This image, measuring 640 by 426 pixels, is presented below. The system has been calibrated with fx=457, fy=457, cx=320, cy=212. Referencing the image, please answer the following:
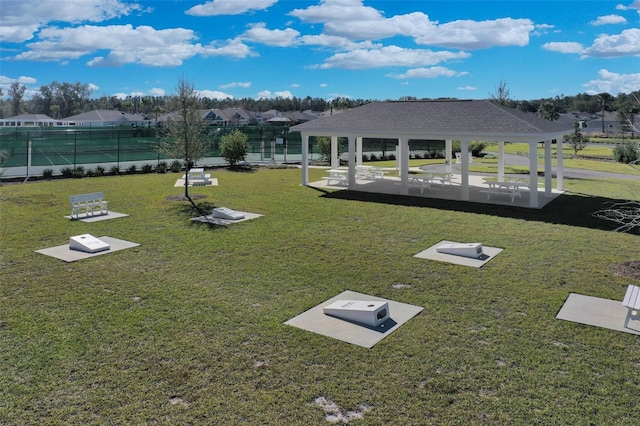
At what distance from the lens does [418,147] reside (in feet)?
145

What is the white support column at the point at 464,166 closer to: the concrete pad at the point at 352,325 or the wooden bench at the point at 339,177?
the wooden bench at the point at 339,177

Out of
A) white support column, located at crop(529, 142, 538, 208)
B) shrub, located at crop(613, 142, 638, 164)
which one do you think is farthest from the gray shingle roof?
shrub, located at crop(613, 142, 638, 164)

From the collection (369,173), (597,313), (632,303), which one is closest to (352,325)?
(597,313)

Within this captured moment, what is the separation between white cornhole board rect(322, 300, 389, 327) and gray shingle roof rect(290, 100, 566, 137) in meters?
10.7

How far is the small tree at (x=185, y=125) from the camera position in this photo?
16.9 meters

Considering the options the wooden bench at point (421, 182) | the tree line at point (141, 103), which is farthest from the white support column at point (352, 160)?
the tree line at point (141, 103)

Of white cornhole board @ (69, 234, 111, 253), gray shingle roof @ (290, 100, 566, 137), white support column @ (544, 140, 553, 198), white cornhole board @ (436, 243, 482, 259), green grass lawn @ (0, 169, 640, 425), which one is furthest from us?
white support column @ (544, 140, 553, 198)

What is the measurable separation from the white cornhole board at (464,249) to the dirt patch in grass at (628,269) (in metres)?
2.50

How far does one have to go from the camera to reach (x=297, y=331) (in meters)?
6.31

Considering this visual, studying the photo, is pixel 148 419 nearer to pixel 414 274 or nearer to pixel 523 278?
pixel 414 274

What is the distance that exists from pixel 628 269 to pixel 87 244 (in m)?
11.2

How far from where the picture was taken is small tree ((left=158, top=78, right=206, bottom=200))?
16.9 m

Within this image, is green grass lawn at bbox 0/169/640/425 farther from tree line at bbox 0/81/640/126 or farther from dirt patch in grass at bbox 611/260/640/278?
tree line at bbox 0/81/640/126

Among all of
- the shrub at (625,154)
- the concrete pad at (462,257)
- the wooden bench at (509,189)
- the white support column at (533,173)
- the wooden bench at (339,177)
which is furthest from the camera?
the shrub at (625,154)
